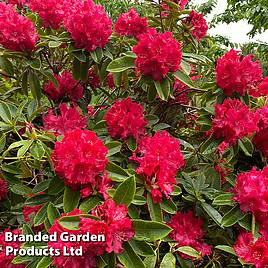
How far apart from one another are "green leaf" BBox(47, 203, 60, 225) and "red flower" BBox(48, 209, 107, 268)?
7 centimetres

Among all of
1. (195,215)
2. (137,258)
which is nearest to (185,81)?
(195,215)

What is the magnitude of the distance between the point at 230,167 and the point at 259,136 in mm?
149

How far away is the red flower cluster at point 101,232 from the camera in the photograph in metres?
1.04

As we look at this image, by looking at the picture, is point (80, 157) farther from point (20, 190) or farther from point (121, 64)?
point (121, 64)

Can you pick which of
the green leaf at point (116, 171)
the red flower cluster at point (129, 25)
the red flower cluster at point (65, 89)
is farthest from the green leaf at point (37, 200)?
the red flower cluster at point (129, 25)

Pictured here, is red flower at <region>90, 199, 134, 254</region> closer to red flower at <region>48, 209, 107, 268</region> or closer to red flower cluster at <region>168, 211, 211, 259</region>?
red flower at <region>48, 209, 107, 268</region>

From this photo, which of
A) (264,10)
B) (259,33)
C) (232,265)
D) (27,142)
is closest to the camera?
(27,142)

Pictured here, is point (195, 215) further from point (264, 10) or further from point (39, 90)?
point (264, 10)

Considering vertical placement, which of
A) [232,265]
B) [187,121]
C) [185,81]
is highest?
[185,81]

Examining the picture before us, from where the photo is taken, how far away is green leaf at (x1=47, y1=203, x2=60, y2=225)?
1.20 m

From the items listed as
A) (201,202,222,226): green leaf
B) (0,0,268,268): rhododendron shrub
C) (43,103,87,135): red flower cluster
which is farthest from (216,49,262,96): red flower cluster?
(43,103,87,135): red flower cluster

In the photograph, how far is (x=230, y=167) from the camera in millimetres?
1596

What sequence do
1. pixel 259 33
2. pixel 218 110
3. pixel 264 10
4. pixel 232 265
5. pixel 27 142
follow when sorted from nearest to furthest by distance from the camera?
pixel 27 142 → pixel 232 265 → pixel 218 110 → pixel 264 10 → pixel 259 33

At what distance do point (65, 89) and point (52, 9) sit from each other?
314 millimetres
